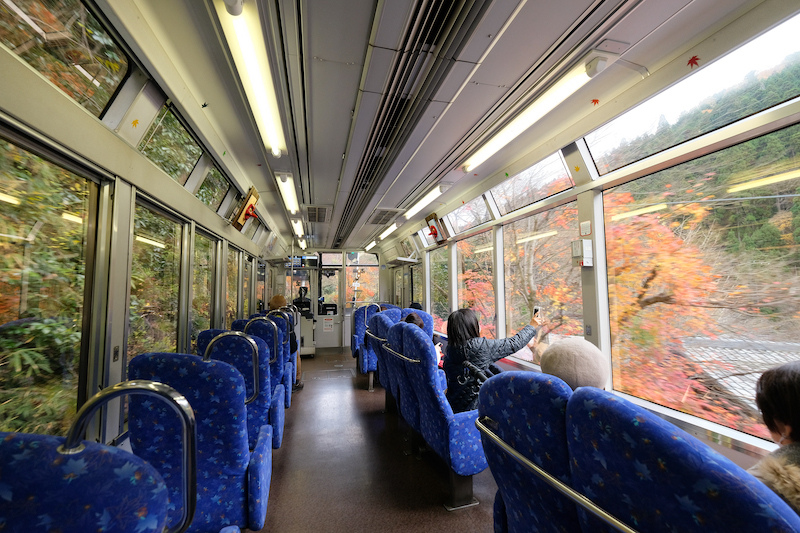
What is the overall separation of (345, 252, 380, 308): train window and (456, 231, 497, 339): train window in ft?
11.8

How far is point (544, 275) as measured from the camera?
3863mm

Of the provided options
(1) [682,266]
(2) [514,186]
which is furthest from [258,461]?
(2) [514,186]

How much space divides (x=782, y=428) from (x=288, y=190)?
5.02 metres

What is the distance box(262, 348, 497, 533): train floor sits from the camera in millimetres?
2215

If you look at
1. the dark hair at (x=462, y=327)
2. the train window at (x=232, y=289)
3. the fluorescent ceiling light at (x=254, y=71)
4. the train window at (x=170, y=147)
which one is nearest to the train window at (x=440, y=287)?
the train window at (x=232, y=289)

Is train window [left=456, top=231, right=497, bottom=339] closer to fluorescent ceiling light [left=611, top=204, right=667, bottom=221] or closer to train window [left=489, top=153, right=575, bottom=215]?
train window [left=489, top=153, right=575, bottom=215]

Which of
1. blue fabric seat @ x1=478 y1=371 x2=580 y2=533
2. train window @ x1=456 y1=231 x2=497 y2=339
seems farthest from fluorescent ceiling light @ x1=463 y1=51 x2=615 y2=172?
train window @ x1=456 y1=231 x2=497 y2=339

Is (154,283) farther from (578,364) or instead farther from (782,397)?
(782,397)

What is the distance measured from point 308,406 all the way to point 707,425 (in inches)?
156

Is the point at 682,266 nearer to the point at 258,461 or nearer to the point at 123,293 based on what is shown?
the point at 258,461

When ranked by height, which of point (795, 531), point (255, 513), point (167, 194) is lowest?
point (255, 513)

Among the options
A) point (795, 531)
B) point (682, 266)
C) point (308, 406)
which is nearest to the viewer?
point (795, 531)

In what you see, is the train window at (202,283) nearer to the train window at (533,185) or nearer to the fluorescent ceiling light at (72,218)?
the fluorescent ceiling light at (72,218)

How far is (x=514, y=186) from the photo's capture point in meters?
4.19
